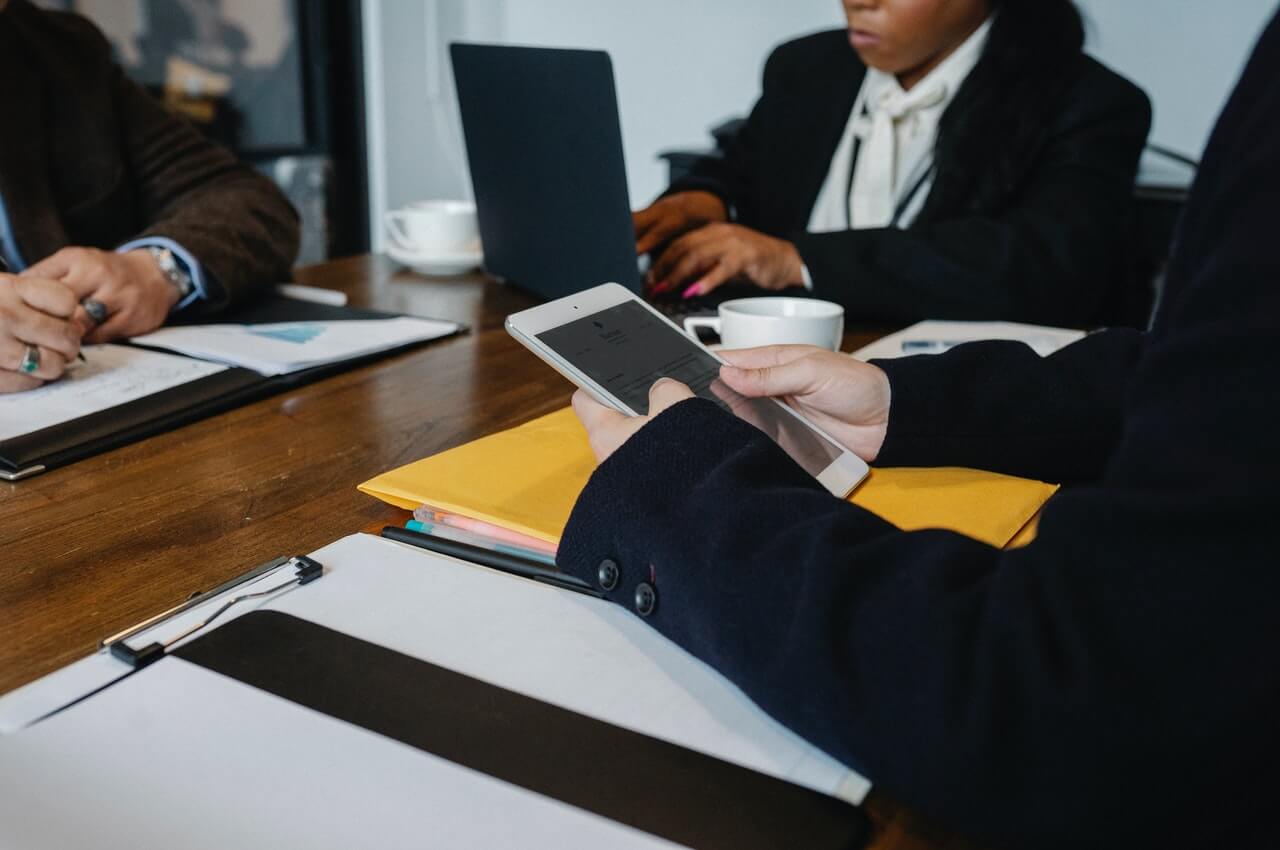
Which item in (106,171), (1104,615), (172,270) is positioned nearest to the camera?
(1104,615)

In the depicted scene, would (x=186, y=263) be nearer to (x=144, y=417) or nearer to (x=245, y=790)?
(x=144, y=417)

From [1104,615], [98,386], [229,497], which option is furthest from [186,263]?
[1104,615]

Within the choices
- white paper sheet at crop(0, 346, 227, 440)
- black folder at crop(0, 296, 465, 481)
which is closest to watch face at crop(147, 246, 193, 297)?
white paper sheet at crop(0, 346, 227, 440)

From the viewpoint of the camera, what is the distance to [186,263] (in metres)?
1.08

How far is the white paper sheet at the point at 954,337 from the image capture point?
1017 millimetres

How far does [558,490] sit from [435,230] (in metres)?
0.86

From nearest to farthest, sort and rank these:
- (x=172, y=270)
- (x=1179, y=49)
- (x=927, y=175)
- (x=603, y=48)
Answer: (x=172, y=270), (x=927, y=175), (x=1179, y=49), (x=603, y=48)

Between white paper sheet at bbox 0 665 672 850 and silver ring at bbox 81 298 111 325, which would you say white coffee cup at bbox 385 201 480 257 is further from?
white paper sheet at bbox 0 665 672 850

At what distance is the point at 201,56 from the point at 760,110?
5.35 feet

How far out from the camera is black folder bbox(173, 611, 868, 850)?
1.24 feet

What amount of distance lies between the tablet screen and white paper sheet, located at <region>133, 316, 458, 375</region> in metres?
0.35

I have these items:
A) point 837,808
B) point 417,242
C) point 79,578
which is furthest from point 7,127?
point 837,808

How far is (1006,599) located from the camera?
389 millimetres

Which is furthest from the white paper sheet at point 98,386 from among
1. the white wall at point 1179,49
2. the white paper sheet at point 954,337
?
the white wall at point 1179,49
